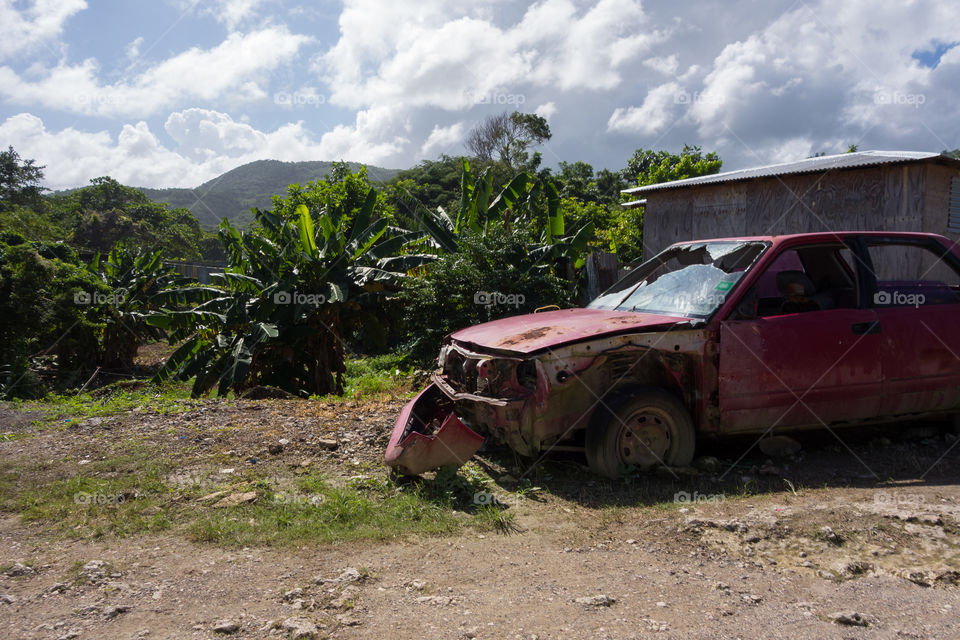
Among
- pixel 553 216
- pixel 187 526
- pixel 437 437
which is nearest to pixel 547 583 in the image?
pixel 437 437

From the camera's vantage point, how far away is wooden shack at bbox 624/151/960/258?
902 cm

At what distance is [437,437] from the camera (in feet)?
14.5

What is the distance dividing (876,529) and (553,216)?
819 cm

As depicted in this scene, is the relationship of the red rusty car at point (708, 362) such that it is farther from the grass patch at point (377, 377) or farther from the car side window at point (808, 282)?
the grass patch at point (377, 377)

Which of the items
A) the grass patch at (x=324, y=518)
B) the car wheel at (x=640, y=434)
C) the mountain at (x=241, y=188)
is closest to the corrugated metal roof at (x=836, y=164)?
the car wheel at (x=640, y=434)

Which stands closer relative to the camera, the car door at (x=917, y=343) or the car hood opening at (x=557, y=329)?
the car hood opening at (x=557, y=329)

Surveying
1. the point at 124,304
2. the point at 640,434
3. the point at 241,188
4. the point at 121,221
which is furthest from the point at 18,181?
the point at 241,188

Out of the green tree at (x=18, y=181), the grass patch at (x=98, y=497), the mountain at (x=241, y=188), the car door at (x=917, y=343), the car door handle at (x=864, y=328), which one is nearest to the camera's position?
the grass patch at (x=98, y=497)

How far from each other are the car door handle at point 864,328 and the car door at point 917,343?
0.06 m

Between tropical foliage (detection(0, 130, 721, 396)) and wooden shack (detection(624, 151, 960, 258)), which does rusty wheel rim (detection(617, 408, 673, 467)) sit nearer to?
tropical foliage (detection(0, 130, 721, 396))

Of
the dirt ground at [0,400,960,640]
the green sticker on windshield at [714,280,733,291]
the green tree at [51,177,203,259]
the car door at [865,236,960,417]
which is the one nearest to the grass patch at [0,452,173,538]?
the dirt ground at [0,400,960,640]

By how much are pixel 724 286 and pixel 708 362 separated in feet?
2.17

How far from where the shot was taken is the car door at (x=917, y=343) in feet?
16.8

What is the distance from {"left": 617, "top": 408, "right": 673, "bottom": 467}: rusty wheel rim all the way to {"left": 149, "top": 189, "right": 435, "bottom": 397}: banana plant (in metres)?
6.35
